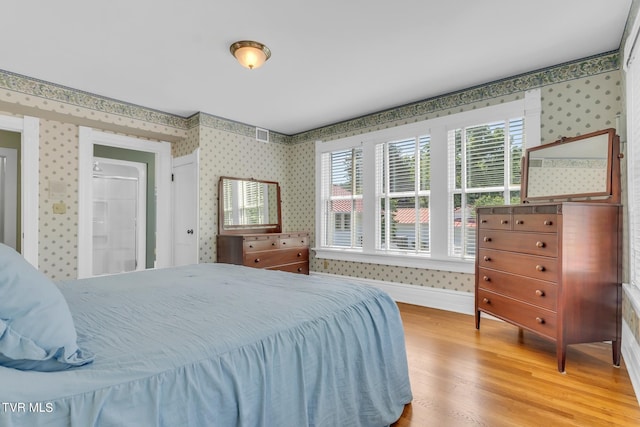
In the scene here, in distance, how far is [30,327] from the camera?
0.86 meters

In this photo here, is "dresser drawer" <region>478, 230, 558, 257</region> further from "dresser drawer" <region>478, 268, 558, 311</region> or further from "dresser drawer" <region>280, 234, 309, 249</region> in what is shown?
"dresser drawer" <region>280, 234, 309, 249</region>

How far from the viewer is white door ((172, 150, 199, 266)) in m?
4.36

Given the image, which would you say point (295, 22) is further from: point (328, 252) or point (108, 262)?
point (108, 262)

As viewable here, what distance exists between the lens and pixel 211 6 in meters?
2.19

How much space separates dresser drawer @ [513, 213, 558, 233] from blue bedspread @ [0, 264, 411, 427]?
57.8 inches

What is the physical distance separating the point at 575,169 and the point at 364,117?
2528mm

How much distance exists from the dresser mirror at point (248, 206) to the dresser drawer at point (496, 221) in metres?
3.10

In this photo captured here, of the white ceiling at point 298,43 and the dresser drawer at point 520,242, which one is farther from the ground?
the white ceiling at point 298,43

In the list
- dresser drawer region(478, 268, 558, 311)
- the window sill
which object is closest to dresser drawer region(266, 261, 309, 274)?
the window sill

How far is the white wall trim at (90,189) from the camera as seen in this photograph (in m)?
3.83

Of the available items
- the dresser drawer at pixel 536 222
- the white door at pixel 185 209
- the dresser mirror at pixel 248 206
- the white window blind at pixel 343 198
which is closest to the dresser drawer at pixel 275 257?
the white window blind at pixel 343 198

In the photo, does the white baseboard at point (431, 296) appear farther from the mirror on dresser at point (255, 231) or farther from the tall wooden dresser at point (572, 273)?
the mirror on dresser at point (255, 231)

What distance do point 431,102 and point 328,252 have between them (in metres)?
2.47

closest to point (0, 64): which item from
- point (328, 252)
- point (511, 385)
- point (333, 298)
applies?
point (333, 298)
